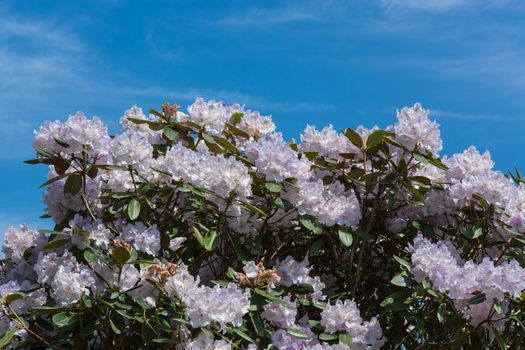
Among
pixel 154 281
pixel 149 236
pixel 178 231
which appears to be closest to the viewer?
pixel 154 281

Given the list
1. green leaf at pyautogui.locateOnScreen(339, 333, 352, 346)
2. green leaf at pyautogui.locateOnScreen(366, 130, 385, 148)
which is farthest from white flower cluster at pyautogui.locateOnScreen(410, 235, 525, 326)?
green leaf at pyautogui.locateOnScreen(366, 130, 385, 148)

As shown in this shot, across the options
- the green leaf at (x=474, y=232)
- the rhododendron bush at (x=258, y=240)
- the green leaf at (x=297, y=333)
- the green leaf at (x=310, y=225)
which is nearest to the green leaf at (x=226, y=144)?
the rhododendron bush at (x=258, y=240)

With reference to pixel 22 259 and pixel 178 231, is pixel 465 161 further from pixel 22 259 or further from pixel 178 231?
pixel 22 259

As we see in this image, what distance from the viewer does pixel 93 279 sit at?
3.04 metres

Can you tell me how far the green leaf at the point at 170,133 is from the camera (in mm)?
3535

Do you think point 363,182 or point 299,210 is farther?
point 363,182

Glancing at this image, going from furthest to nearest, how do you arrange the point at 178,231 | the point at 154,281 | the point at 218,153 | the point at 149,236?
the point at 218,153
the point at 178,231
the point at 149,236
the point at 154,281

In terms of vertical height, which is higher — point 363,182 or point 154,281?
point 363,182

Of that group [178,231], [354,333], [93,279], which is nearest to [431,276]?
[354,333]

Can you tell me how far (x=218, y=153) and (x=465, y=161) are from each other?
3.77 ft

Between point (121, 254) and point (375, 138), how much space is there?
1210mm

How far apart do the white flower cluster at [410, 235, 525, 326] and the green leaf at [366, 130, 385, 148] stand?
0.50 m

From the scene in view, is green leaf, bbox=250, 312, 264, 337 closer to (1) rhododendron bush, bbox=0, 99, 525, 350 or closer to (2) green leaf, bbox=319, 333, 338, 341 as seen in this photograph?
(1) rhododendron bush, bbox=0, 99, 525, 350

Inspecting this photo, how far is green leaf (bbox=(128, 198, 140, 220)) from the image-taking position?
3.11 meters
